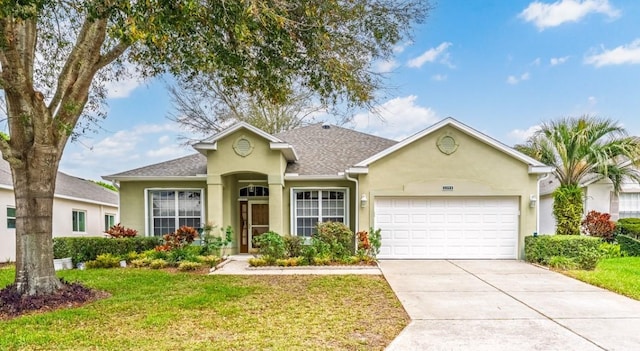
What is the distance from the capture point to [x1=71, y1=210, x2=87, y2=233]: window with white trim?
1877 centimetres

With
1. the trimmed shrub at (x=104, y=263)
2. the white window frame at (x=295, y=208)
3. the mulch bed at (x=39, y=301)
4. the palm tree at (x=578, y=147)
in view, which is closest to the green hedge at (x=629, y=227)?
the palm tree at (x=578, y=147)

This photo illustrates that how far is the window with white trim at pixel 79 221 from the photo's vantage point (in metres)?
18.8

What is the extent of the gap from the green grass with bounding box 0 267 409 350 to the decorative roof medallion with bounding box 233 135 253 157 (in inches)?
211

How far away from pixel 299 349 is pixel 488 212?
402 inches

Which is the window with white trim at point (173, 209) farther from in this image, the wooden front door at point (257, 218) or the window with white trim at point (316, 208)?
the window with white trim at point (316, 208)

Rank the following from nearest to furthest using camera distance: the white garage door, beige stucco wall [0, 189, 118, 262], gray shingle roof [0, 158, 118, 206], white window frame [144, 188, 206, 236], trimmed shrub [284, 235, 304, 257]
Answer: trimmed shrub [284, 235, 304, 257]
the white garage door
beige stucco wall [0, 189, 118, 262]
white window frame [144, 188, 206, 236]
gray shingle roof [0, 158, 118, 206]

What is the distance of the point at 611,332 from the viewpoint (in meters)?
5.87

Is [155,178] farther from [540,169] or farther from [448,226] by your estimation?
[540,169]

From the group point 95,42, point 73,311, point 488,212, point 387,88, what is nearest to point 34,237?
point 73,311

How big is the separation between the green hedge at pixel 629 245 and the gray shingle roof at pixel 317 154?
30.6 ft

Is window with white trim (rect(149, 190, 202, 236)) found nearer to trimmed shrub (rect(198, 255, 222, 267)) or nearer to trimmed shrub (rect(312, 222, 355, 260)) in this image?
trimmed shrub (rect(198, 255, 222, 267))

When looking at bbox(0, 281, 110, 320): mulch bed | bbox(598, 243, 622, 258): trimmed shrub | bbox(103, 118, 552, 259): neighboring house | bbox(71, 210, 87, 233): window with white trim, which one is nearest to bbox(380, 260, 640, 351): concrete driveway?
bbox(103, 118, 552, 259): neighboring house

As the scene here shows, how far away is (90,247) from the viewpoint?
42.1 feet

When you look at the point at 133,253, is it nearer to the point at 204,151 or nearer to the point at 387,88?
the point at 204,151
